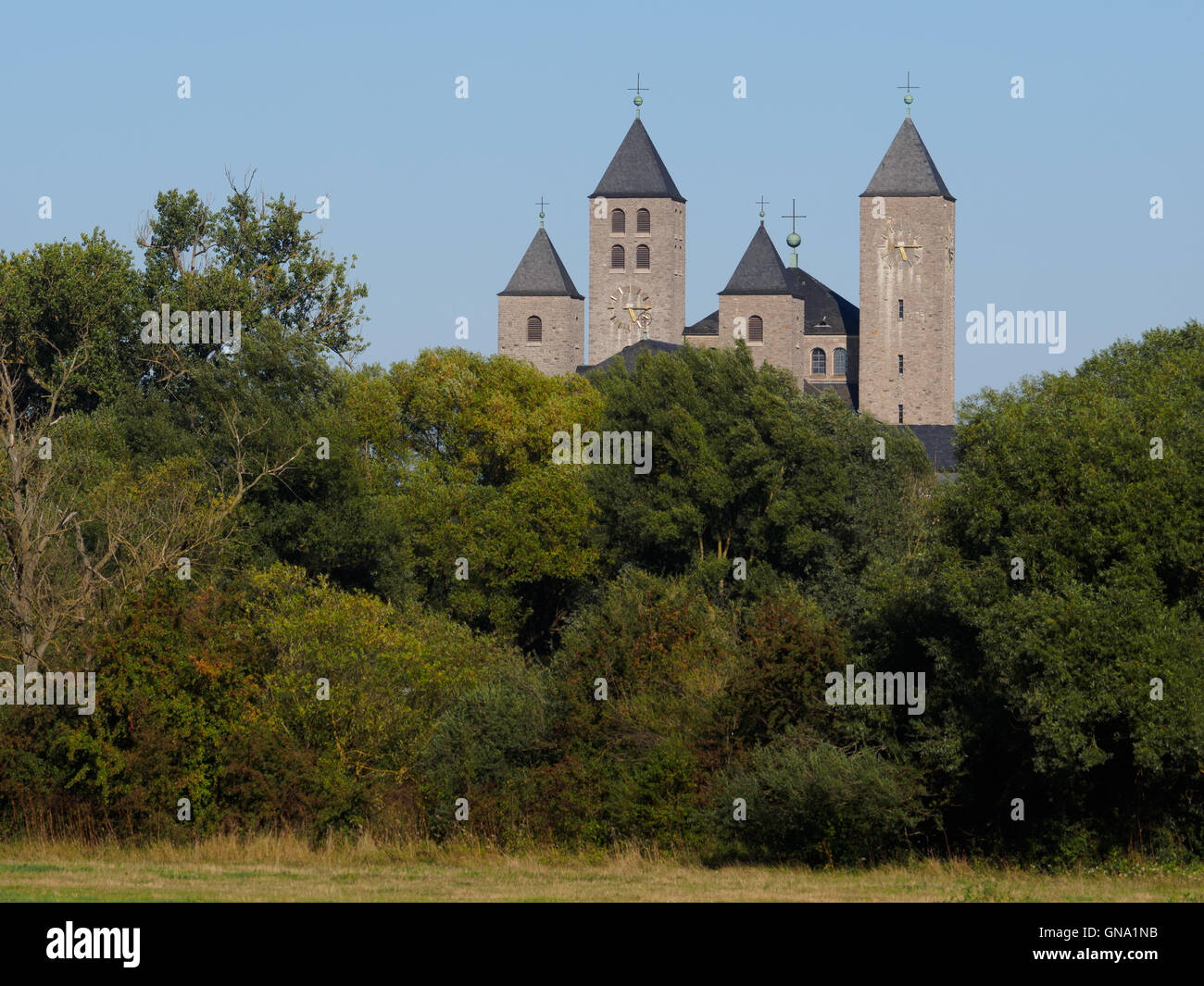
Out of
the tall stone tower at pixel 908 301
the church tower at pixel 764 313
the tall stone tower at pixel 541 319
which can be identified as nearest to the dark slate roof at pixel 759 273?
the church tower at pixel 764 313

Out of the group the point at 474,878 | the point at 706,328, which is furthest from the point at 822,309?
the point at 474,878

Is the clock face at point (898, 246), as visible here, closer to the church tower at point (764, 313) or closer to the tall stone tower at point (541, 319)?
the church tower at point (764, 313)

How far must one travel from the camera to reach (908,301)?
311ft

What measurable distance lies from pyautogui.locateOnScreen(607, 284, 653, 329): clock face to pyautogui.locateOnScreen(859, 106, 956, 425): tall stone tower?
14.0 metres

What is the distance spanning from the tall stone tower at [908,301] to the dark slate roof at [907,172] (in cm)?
7

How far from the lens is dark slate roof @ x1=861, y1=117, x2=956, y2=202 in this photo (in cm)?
9569

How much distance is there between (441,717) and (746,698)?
458cm

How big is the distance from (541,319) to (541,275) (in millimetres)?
2839

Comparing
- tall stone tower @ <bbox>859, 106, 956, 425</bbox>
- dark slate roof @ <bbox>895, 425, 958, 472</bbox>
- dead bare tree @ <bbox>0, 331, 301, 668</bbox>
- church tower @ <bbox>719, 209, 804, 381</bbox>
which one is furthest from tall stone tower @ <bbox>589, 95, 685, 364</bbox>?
dead bare tree @ <bbox>0, 331, 301, 668</bbox>

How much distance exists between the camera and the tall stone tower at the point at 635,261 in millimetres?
103625

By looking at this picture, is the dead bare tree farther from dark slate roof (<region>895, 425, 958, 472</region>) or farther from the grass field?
dark slate roof (<region>895, 425, 958, 472</region>)
